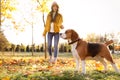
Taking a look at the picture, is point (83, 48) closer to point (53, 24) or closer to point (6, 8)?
point (53, 24)

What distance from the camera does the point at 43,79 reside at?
9602 mm

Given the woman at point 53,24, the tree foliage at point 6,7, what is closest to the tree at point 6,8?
the tree foliage at point 6,7

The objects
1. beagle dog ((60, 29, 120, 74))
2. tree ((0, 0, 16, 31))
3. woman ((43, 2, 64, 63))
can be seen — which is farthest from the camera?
tree ((0, 0, 16, 31))

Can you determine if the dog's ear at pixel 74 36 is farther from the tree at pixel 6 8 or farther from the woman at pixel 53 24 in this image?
the tree at pixel 6 8

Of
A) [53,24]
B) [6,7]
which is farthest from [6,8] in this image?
[53,24]

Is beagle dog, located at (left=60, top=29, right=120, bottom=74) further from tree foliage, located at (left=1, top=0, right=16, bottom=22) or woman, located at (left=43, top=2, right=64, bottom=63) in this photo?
tree foliage, located at (left=1, top=0, right=16, bottom=22)

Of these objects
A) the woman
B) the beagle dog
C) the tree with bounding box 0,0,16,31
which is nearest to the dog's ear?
the beagle dog

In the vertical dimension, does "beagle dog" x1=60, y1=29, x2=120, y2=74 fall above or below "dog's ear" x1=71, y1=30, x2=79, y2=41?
below

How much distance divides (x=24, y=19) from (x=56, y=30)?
21.1m

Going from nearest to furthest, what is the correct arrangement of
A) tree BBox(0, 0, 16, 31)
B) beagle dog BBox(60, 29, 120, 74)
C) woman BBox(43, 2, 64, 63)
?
beagle dog BBox(60, 29, 120, 74)
woman BBox(43, 2, 64, 63)
tree BBox(0, 0, 16, 31)

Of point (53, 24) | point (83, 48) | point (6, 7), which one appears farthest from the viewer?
point (6, 7)

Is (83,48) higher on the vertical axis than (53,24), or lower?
lower

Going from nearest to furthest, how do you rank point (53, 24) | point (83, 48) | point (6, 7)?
point (83, 48) → point (53, 24) → point (6, 7)

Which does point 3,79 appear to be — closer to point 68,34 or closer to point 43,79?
point 43,79
